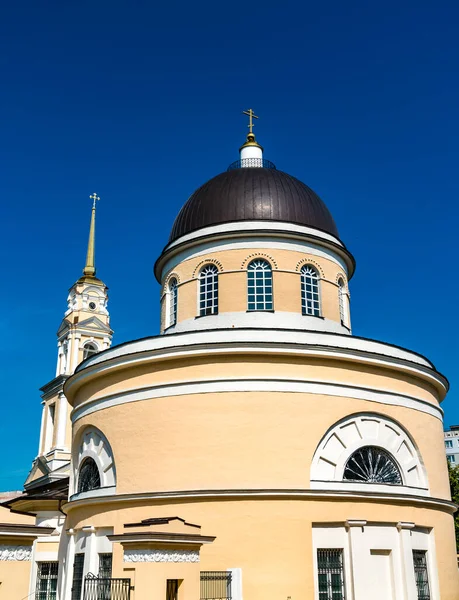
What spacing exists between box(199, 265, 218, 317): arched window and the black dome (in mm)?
1562

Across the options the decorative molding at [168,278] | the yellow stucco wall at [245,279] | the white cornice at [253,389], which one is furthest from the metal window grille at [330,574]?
the decorative molding at [168,278]

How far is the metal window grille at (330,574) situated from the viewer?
590 inches

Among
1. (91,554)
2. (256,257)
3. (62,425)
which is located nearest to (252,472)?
(91,554)

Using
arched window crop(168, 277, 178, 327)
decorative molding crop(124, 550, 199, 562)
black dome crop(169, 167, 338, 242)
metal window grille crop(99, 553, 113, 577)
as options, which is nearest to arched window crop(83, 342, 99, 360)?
black dome crop(169, 167, 338, 242)

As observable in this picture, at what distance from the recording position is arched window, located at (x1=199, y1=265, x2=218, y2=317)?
2078cm

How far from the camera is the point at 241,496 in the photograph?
1495cm

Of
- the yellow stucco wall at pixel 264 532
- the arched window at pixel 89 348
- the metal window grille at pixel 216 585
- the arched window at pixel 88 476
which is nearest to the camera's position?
the metal window grille at pixel 216 585

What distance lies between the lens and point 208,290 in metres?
21.1

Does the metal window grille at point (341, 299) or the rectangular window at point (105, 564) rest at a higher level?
the metal window grille at point (341, 299)

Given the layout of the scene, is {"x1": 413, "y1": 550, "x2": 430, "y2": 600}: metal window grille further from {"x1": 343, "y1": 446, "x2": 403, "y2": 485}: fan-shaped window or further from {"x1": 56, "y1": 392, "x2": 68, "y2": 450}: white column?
{"x1": 56, "y1": 392, "x2": 68, "y2": 450}: white column

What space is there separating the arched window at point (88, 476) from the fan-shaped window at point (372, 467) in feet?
21.2

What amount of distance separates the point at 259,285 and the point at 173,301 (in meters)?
3.13

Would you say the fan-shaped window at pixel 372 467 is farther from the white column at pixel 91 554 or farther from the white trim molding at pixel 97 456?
the white column at pixel 91 554

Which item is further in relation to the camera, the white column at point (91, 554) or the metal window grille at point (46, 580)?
the metal window grille at point (46, 580)
